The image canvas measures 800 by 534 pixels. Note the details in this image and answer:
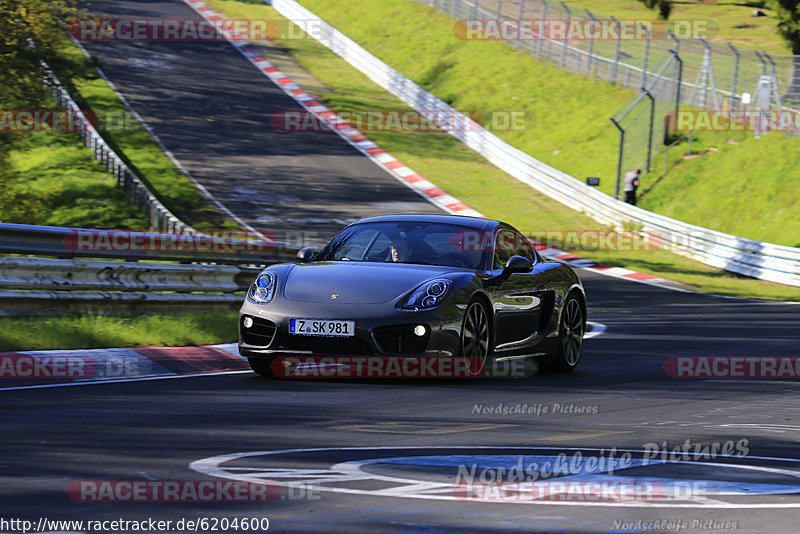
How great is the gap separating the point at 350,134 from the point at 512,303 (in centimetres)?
2922

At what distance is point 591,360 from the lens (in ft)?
37.5

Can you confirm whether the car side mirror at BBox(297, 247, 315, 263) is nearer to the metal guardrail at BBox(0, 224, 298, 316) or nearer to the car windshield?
the car windshield

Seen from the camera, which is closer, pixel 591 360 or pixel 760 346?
pixel 591 360

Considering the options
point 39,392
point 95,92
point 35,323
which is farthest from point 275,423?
point 95,92

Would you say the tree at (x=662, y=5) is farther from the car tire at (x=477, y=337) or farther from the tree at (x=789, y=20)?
the car tire at (x=477, y=337)

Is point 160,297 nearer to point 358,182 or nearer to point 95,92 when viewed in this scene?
point 358,182

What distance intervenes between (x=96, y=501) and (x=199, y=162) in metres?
28.4

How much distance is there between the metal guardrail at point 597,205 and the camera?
25.4 metres

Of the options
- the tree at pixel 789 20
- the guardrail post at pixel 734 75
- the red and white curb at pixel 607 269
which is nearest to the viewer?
the red and white curb at pixel 607 269

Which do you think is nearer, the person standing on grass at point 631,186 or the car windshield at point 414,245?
the car windshield at point 414,245

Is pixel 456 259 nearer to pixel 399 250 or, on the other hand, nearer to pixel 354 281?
pixel 399 250

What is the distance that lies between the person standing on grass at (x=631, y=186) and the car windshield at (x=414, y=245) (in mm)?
22047

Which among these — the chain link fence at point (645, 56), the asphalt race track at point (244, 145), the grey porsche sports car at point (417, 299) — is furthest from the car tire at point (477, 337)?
the chain link fence at point (645, 56)

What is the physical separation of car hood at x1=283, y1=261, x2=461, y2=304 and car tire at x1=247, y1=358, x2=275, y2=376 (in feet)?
2.01
